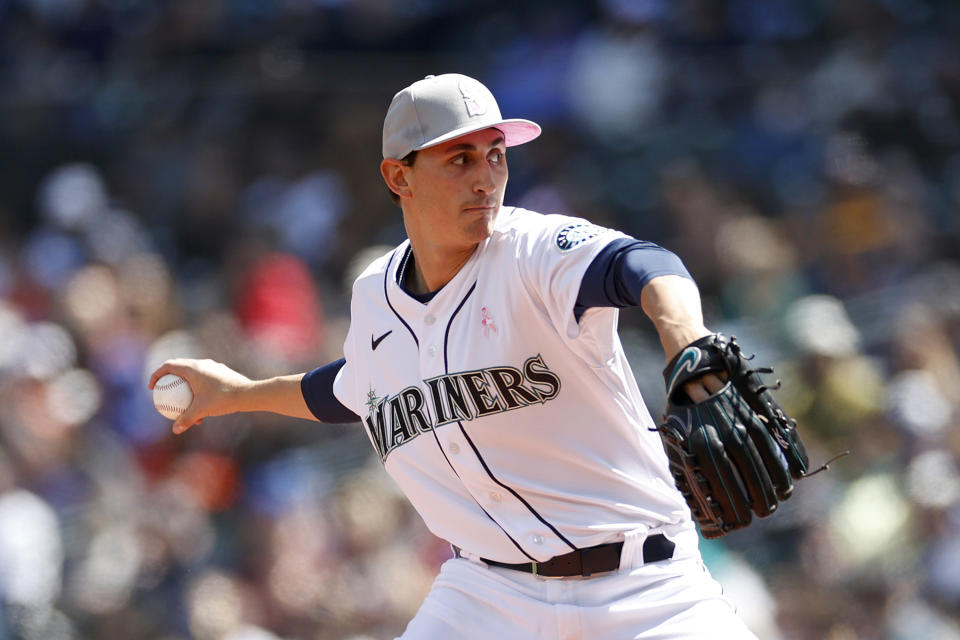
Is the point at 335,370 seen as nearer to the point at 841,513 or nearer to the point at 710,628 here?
the point at 710,628

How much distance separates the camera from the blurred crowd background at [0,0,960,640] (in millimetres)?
5902

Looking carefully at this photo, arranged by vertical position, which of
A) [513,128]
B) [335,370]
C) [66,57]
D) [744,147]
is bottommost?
[335,370]

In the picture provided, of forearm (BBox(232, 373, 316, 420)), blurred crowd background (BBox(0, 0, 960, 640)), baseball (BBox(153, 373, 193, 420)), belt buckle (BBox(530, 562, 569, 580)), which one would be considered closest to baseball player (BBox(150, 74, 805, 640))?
belt buckle (BBox(530, 562, 569, 580))

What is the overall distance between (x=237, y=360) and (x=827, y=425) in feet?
10.1

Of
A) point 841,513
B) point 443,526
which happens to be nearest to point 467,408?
point 443,526

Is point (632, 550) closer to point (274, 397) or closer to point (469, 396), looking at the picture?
point (469, 396)

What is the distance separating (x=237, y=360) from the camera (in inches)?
273

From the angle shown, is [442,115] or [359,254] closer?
[442,115]

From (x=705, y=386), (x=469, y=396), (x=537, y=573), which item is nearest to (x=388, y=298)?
(x=469, y=396)

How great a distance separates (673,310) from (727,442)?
27cm

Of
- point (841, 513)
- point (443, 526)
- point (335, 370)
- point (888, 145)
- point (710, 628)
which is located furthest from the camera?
point (888, 145)

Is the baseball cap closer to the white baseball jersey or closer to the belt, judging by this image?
the white baseball jersey

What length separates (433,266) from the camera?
10.6ft

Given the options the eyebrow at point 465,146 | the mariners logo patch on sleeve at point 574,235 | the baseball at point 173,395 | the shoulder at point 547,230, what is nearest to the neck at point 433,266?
the shoulder at point 547,230
